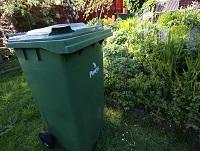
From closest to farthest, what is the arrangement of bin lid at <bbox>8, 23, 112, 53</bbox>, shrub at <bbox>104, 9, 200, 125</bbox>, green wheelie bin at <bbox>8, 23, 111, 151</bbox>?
bin lid at <bbox>8, 23, 112, 53</bbox> → green wheelie bin at <bbox>8, 23, 111, 151</bbox> → shrub at <bbox>104, 9, 200, 125</bbox>

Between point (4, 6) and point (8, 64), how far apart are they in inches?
59.1

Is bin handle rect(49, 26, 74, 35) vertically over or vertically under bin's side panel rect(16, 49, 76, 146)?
over

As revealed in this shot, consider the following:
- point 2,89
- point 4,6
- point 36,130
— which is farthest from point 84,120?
point 4,6

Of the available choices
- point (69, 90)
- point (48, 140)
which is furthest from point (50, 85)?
point (48, 140)

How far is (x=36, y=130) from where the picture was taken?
3.44 meters

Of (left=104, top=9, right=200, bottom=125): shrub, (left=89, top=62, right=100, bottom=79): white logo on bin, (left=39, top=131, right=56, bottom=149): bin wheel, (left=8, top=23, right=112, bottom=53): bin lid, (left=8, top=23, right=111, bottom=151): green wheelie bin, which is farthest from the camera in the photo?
(left=104, top=9, right=200, bottom=125): shrub

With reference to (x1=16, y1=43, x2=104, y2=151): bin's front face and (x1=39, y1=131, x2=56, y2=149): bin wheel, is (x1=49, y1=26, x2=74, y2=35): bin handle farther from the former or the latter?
(x1=39, y1=131, x2=56, y2=149): bin wheel

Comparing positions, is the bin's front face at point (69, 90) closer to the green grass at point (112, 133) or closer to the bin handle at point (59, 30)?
the bin handle at point (59, 30)

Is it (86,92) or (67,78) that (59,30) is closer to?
(67,78)

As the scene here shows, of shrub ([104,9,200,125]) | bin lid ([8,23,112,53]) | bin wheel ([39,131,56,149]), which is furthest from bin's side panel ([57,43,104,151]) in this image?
shrub ([104,9,200,125])

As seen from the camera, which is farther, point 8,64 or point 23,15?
point 23,15

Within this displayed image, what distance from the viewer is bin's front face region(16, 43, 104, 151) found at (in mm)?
2352

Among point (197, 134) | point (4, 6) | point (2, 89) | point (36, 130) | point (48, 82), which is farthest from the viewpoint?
point (4, 6)

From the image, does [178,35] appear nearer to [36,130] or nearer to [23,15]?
[36,130]
